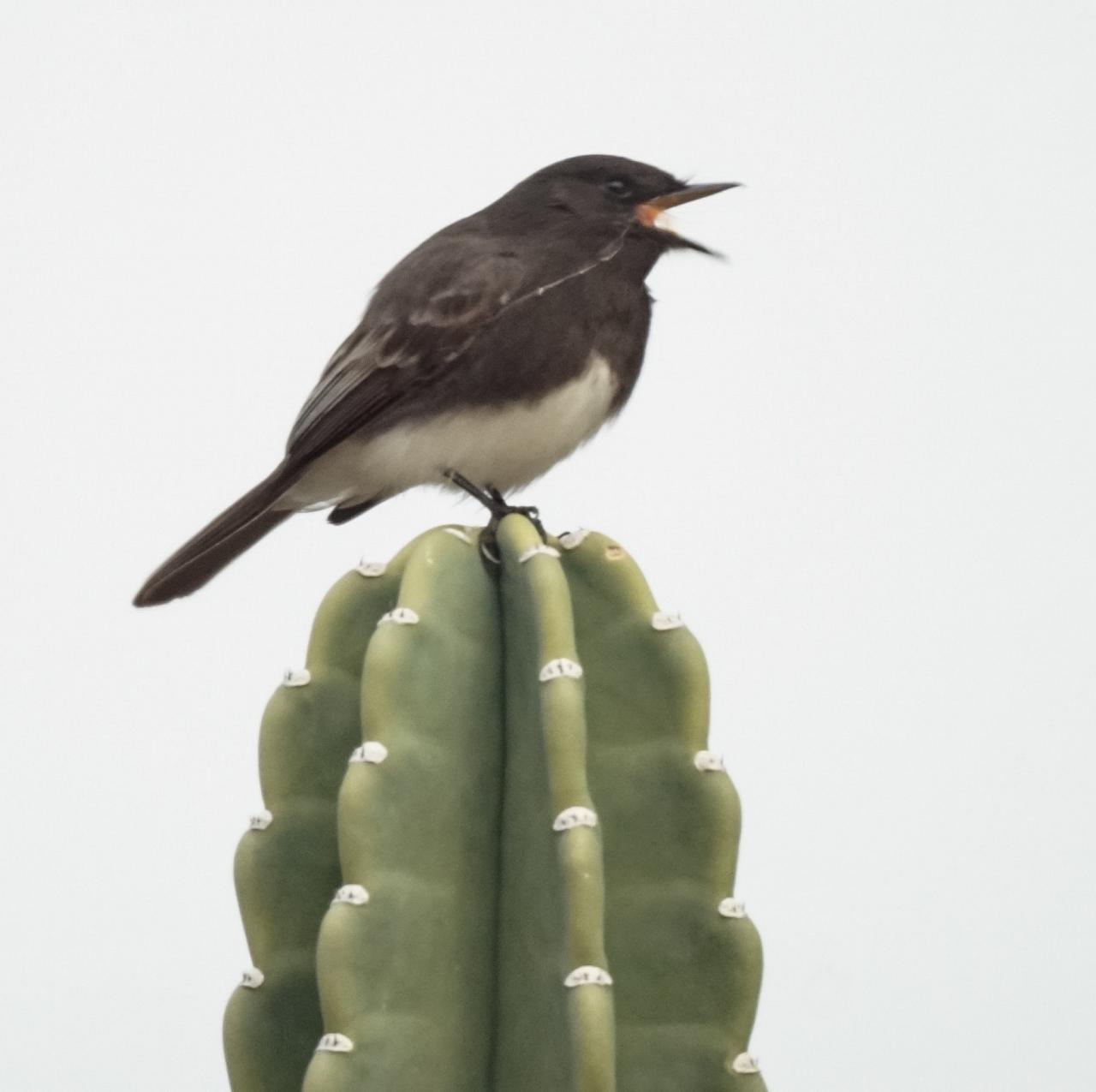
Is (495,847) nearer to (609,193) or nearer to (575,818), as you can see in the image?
(575,818)

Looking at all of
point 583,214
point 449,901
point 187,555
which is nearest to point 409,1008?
point 449,901

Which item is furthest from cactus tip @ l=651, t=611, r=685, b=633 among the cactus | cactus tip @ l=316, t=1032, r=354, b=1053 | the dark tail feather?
the dark tail feather

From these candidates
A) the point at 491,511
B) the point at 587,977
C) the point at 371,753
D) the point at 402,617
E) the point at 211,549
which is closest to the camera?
the point at 587,977

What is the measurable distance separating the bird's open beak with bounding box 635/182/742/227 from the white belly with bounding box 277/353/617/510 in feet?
1.25

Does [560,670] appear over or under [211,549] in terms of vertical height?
under

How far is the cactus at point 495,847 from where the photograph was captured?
2.00 meters

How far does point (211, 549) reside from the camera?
3223 millimetres

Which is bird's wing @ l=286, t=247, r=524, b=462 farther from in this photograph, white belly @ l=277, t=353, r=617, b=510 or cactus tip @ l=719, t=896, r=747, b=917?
cactus tip @ l=719, t=896, r=747, b=917

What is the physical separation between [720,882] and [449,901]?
33 centimetres

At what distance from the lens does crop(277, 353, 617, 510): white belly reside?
3.13 m

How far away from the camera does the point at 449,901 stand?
6.99ft

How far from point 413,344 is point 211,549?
0.53 m

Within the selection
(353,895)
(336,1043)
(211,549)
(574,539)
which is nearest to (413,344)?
(211,549)

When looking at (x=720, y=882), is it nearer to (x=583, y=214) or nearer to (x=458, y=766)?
(x=458, y=766)
